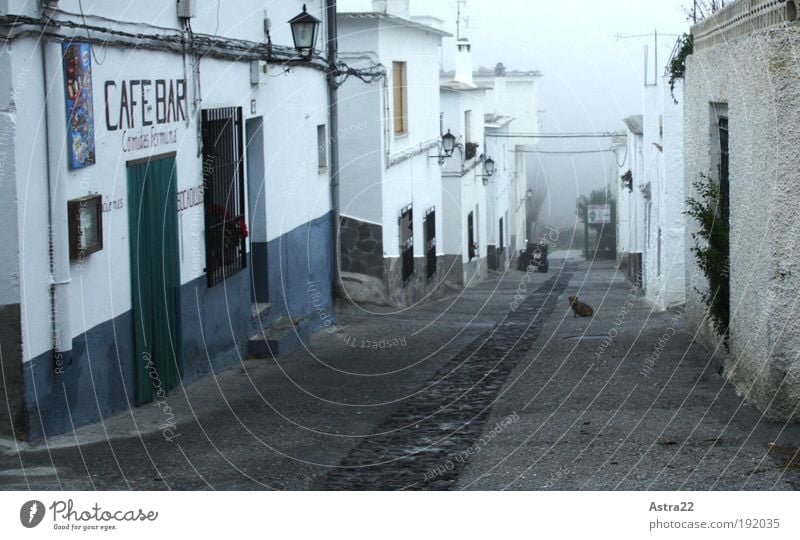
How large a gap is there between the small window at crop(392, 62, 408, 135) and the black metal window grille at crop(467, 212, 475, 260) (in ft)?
27.5

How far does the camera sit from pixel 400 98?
1850 cm

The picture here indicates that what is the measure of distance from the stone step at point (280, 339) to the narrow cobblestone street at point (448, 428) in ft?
0.63

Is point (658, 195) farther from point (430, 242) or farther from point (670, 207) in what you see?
point (430, 242)

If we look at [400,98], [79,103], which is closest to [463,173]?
[400,98]

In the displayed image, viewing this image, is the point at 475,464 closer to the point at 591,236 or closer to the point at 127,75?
the point at 127,75

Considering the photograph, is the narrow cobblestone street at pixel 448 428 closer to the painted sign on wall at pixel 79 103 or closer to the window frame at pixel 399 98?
the painted sign on wall at pixel 79 103

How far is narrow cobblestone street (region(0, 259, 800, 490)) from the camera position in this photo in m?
6.05

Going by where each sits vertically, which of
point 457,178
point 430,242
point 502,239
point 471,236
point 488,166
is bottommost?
point 502,239

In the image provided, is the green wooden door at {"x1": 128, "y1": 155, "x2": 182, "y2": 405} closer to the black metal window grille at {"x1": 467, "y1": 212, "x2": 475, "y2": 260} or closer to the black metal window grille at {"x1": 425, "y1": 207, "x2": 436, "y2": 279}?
the black metal window grille at {"x1": 425, "y1": 207, "x2": 436, "y2": 279}

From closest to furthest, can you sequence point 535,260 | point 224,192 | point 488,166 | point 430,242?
point 224,192 → point 430,242 → point 488,166 → point 535,260

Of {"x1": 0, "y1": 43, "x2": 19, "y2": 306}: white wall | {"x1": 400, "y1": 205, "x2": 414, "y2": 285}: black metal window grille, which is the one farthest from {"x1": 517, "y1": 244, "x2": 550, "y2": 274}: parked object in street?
{"x1": 0, "y1": 43, "x2": 19, "y2": 306}: white wall

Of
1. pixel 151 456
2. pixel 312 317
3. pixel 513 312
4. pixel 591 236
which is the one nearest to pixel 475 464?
pixel 151 456

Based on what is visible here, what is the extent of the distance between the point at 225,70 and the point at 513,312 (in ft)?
28.1
